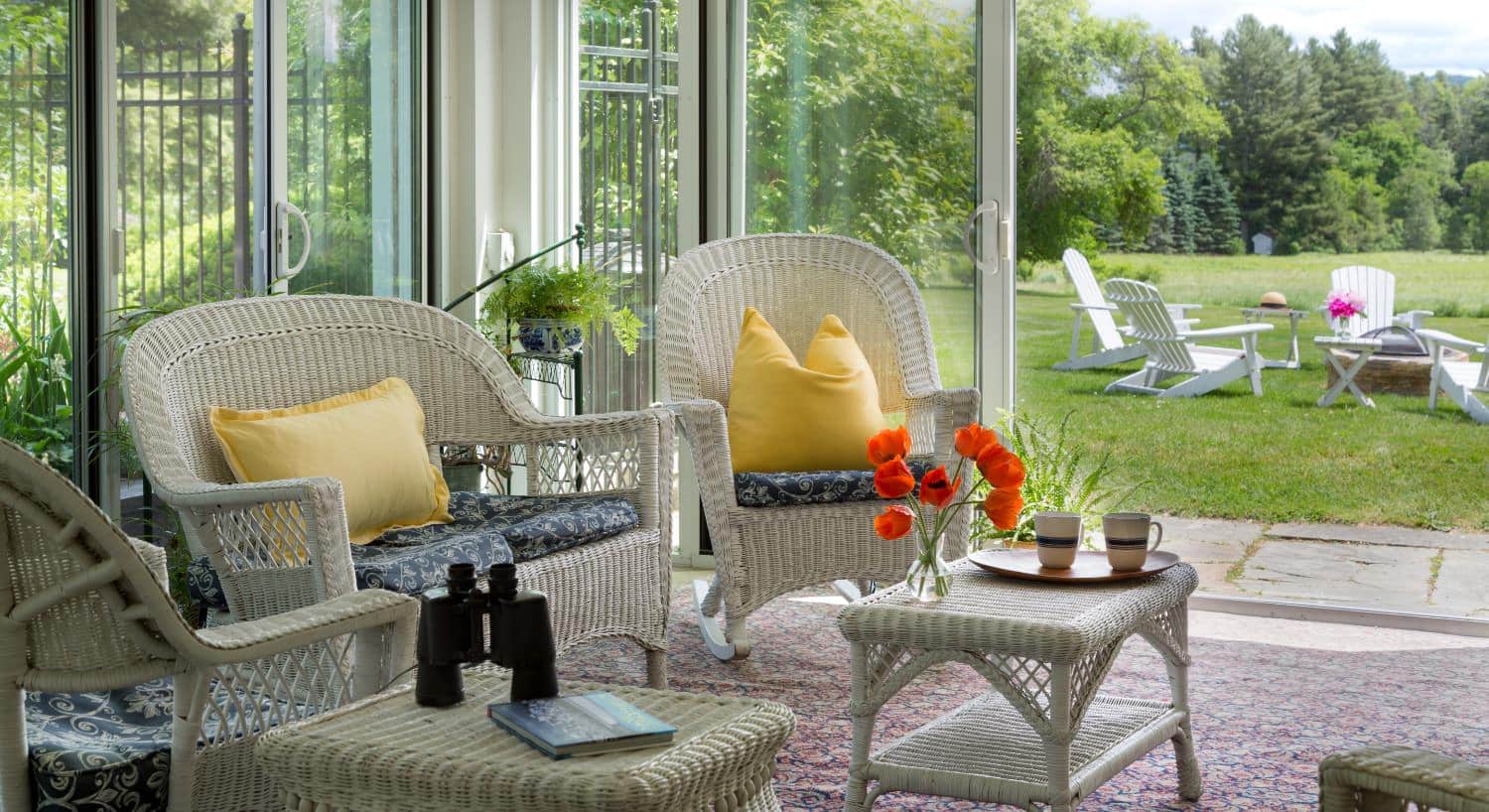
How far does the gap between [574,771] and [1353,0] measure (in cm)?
585

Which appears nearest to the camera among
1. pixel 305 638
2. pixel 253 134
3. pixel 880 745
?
pixel 305 638

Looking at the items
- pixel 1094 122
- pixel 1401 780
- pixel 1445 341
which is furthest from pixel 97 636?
pixel 1445 341

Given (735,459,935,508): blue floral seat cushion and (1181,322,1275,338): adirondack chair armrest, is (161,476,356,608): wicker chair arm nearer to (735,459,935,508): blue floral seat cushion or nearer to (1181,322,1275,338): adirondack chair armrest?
(735,459,935,508): blue floral seat cushion

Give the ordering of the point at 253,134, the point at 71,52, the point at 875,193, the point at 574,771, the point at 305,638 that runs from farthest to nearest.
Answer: the point at 875,193
the point at 253,134
the point at 71,52
the point at 305,638
the point at 574,771

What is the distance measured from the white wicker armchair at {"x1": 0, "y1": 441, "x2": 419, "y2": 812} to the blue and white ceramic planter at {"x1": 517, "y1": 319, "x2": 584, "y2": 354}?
2410 millimetres

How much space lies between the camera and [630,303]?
15.9ft

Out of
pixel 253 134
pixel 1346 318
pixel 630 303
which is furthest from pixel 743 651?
pixel 1346 318

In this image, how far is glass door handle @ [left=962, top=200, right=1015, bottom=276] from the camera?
4.33 meters

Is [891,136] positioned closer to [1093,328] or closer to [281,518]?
[1093,328]

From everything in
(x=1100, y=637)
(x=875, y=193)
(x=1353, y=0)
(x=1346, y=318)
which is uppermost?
(x=1353, y=0)

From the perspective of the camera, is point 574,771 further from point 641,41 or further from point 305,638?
point 641,41

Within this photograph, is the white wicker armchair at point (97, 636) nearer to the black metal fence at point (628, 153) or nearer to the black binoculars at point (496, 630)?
the black binoculars at point (496, 630)

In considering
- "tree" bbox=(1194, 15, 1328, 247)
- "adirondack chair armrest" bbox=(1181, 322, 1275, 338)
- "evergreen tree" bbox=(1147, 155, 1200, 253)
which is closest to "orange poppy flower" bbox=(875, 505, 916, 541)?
"adirondack chair armrest" bbox=(1181, 322, 1275, 338)

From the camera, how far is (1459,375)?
604 centimetres
